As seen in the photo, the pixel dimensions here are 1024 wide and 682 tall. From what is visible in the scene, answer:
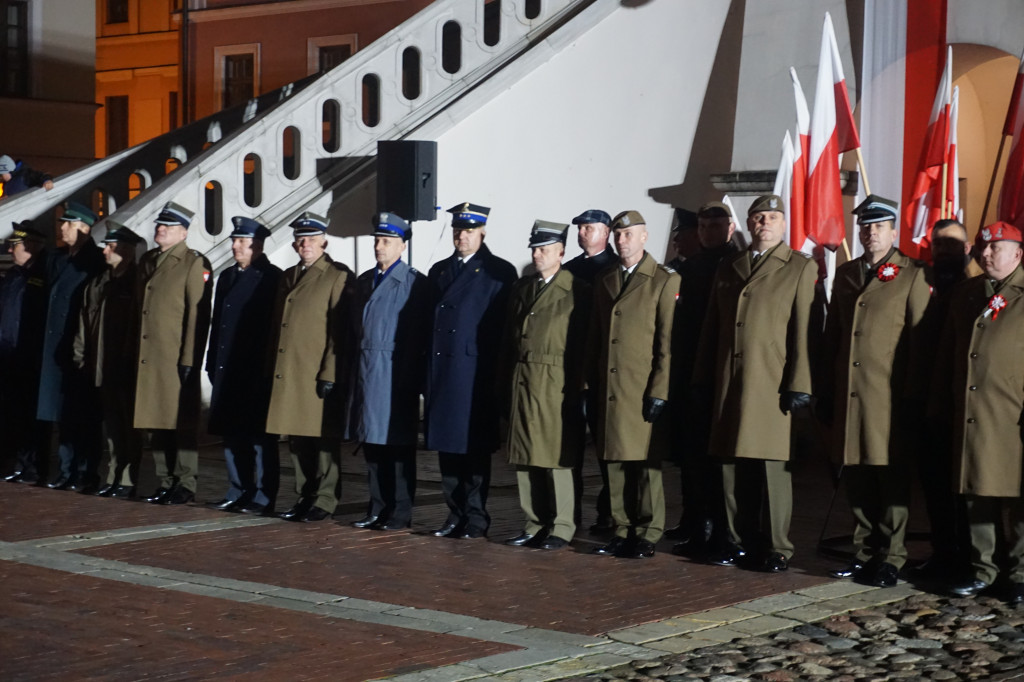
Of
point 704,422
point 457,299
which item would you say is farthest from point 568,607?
point 457,299

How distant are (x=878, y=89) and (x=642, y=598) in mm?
7215

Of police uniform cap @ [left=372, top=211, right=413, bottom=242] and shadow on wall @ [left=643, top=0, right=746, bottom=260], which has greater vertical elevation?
shadow on wall @ [left=643, top=0, right=746, bottom=260]

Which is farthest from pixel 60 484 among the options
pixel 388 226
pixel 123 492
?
pixel 388 226

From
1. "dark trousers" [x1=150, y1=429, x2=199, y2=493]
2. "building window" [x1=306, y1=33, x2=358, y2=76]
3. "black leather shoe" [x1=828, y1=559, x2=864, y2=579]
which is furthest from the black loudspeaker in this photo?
"building window" [x1=306, y1=33, x2=358, y2=76]

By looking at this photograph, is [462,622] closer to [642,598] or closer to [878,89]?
[642,598]

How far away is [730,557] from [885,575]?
2.74ft

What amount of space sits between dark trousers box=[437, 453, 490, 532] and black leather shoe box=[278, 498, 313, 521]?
990 millimetres

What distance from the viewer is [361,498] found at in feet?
35.0

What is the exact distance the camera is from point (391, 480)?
9.29m

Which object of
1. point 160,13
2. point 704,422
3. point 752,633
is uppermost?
point 160,13

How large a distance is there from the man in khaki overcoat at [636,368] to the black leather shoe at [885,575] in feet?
3.98

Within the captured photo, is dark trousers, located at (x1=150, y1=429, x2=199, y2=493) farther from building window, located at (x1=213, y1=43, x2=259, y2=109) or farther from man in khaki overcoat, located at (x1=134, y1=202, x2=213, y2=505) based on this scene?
building window, located at (x1=213, y1=43, x2=259, y2=109)

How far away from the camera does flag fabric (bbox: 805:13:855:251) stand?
10.7m

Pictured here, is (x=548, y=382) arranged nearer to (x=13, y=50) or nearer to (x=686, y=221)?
(x=686, y=221)
